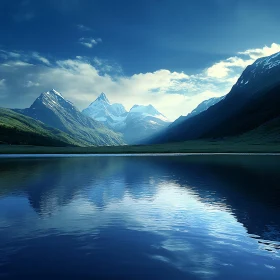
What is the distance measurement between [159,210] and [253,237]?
10.7 m

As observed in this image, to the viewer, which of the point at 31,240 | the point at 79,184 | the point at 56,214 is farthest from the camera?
the point at 79,184

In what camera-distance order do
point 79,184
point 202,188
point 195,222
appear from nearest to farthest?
point 195,222
point 202,188
point 79,184

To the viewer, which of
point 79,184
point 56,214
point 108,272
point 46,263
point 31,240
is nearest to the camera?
point 108,272

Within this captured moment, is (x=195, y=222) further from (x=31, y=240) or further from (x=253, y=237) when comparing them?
(x=31, y=240)

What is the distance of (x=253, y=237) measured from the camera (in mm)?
22109

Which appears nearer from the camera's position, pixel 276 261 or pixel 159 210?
pixel 276 261

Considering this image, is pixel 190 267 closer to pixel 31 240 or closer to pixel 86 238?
pixel 86 238

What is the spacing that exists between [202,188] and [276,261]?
88.6 feet

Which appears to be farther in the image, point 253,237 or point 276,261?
point 253,237

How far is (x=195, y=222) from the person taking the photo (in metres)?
Answer: 26.3

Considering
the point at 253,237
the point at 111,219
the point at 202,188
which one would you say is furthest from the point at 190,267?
the point at 202,188

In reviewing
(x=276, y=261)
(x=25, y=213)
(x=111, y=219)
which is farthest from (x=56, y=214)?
(x=276, y=261)

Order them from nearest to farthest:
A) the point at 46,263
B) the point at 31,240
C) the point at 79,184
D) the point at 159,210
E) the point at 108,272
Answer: the point at 108,272 < the point at 46,263 < the point at 31,240 < the point at 159,210 < the point at 79,184

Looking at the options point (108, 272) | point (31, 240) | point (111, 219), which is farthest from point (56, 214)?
point (108, 272)
